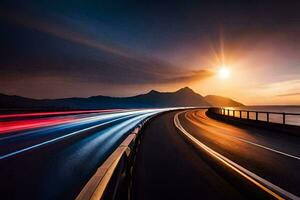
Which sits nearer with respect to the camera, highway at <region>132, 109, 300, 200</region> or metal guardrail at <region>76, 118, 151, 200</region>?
metal guardrail at <region>76, 118, 151, 200</region>

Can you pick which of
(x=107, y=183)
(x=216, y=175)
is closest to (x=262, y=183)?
(x=216, y=175)

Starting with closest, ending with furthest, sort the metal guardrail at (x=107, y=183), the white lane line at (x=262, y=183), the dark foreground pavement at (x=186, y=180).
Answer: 1. the metal guardrail at (x=107, y=183)
2. the white lane line at (x=262, y=183)
3. the dark foreground pavement at (x=186, y=180)

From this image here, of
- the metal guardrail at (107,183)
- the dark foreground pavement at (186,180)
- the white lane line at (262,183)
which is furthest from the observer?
the dark foreground pavement at (186,180)

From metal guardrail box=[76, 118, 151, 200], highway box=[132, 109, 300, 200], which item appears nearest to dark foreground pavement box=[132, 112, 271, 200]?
highway box=[132, 109, 300, 200]

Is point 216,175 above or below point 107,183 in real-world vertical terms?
below

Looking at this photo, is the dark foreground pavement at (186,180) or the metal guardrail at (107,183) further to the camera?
the dark foreground pavement at (186,180)

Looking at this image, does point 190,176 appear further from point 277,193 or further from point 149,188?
point 277,193

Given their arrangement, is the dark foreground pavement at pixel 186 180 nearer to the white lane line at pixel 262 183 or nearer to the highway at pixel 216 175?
the highway at pixel 216 175

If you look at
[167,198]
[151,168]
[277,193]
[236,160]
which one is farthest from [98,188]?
[236,160]

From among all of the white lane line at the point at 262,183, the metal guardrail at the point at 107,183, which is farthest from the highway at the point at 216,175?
the metal guardrail at the point at 107,183

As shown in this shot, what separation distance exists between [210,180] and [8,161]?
22.4 ft

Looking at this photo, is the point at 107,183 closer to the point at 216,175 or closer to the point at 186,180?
the point at 186,180

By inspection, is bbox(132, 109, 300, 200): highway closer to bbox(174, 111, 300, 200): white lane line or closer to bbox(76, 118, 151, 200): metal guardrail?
bbox(174, 111, 300, 200): white lane line

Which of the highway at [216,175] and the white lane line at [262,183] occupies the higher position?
the white lane line at [262,183]
